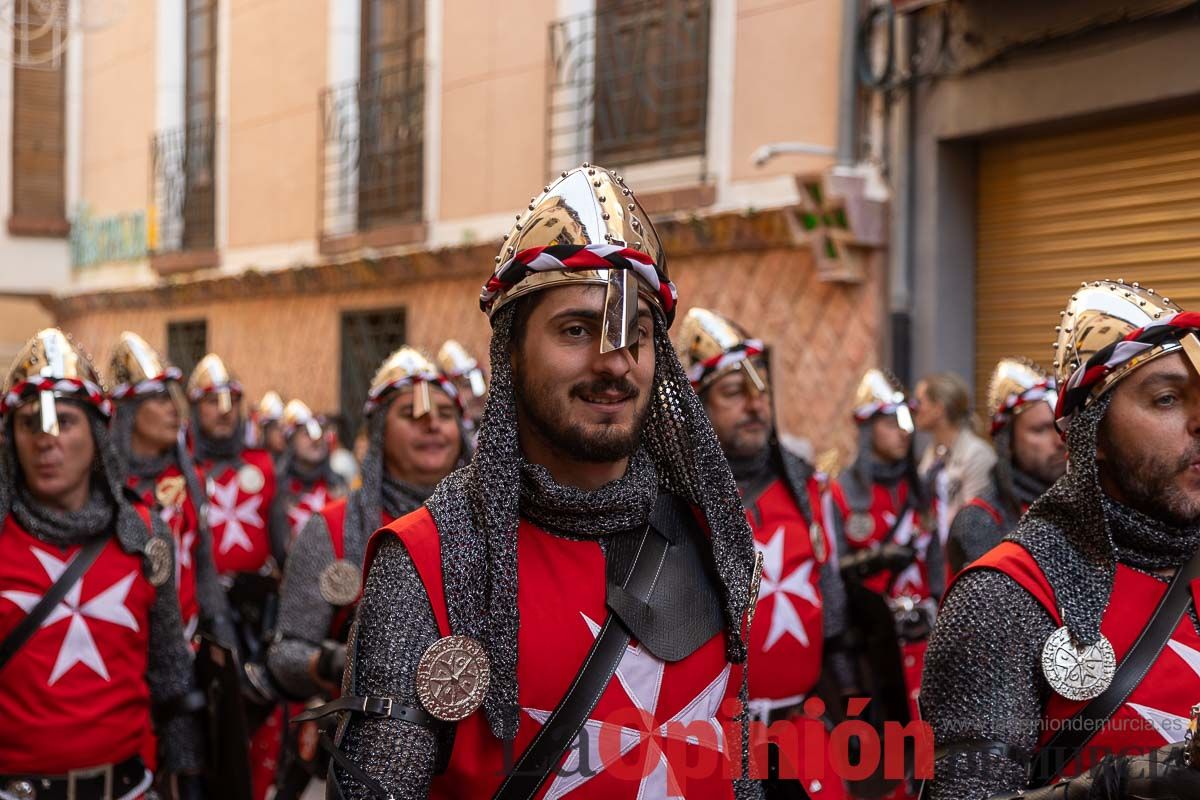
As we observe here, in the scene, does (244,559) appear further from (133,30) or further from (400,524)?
(133,30)

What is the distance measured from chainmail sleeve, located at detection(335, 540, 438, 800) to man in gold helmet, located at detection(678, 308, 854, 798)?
8.59 ft

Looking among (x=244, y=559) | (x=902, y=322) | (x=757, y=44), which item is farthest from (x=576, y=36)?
(x=244, y=559)

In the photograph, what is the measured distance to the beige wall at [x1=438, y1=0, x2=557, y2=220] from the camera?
13.7 metres

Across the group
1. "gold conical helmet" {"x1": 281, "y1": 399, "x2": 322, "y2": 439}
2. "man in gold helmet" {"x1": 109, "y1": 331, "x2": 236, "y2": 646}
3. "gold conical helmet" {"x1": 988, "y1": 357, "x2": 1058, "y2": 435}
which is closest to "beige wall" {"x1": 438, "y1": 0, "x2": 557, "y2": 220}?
"gold conical helmet" {"x1": 281, "y1": 399, "x2": 322, "y2": 439}

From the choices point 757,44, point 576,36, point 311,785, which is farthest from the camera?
point 576,36

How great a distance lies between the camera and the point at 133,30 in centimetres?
2155

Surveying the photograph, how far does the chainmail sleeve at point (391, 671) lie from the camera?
2314 mm

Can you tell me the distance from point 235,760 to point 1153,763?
3294mm

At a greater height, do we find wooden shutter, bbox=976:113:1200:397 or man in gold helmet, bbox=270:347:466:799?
wooden shutter, bbox=976:113:1200:397

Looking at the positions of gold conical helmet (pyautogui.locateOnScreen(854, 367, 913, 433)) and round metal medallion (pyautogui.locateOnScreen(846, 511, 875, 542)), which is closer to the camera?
round metal medallion (pyautogui.locateOnScreen(846, 511, 875, 542))

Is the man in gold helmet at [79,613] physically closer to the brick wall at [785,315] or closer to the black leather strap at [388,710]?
the black leather strap at [388,710]

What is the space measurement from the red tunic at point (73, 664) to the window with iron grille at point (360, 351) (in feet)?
36.4

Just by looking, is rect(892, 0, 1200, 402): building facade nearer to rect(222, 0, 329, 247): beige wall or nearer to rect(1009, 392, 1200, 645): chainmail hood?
rect(1009, 392, 1200, 645): chainmail hood

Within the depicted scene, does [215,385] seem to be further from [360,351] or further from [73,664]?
[360,351]
